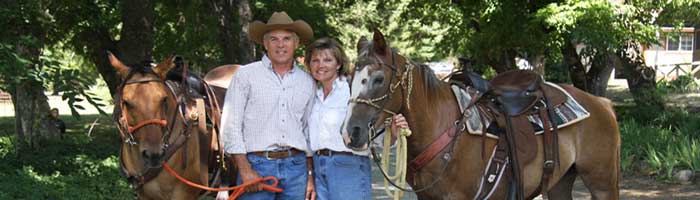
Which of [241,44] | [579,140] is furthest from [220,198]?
[241,44]

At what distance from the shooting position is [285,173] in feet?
13.3

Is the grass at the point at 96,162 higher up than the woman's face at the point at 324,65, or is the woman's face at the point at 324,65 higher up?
the woman's face at the point at 324,65

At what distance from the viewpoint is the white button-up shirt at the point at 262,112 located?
403 centimetres

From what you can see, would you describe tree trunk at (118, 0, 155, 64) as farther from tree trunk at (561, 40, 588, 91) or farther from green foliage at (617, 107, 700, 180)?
tree trunk at (561, 40, 588, 91)

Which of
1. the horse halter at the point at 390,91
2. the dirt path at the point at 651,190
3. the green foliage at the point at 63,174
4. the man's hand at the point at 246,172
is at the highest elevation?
the horse halter at the point at 390,91

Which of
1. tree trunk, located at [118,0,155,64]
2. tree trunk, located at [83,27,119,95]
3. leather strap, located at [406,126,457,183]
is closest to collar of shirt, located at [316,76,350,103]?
leather strap, located at [406,126,457,183]

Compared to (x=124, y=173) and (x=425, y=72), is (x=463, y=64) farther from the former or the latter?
(x=124, y=173)

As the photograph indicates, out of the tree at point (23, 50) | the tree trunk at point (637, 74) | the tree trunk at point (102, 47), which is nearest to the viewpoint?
the tree at point (23, 50)

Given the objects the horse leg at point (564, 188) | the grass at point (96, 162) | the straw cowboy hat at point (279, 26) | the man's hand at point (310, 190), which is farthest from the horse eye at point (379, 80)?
the grass at point (96, 162)

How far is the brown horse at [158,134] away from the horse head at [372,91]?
1.19 meters

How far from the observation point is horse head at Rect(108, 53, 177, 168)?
13.8 ft

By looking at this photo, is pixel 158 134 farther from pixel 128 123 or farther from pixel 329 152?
pixel 329 152

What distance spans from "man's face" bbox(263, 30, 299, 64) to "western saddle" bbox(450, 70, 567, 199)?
1.35 metres

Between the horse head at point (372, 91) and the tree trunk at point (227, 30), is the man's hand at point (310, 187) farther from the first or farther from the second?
the tree trunk at point (227, 30)
